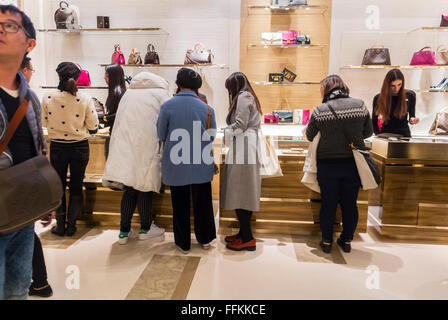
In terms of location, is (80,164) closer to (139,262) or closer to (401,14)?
(139,262)

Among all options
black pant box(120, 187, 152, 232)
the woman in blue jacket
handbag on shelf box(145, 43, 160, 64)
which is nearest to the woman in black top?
the woman in blue jacket

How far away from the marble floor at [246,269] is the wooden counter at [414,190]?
0.55 ft

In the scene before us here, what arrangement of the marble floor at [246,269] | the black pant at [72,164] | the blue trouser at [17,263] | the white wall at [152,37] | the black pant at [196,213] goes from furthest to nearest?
1. the white wall at [152,37]
2. the black pant at [72,164]
3. the black pant at [196,213]
4. the marble floor at [246,269]
5. the blue trouser at [17,263]

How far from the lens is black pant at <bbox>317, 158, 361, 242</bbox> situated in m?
3.17

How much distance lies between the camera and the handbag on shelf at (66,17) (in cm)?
505

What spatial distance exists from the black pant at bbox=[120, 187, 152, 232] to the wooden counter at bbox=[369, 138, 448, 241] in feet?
7.83

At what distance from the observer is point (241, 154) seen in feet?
10.7

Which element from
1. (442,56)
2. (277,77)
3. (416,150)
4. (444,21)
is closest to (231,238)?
(416,150)

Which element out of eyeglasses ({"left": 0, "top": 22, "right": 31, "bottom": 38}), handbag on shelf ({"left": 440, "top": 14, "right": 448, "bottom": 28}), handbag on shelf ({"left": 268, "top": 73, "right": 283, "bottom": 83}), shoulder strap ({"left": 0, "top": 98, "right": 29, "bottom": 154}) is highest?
handbag on shelf ({"left": 440, "top": 14, "right": 448, "bottom": 28})

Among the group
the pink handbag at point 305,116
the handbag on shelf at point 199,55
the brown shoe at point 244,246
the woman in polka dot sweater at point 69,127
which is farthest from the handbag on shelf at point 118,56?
the brown shoe at point 244,246

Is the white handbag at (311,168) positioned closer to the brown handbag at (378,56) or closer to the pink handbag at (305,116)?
the pink handbag at (305,116)

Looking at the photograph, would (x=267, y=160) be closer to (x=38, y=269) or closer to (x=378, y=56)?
(x=38, y=269)

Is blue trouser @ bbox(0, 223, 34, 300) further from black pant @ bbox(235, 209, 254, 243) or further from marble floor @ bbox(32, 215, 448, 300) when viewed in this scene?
black pant @ bbox(235, 209, 254, 243)

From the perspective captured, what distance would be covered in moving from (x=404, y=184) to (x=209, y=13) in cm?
343
